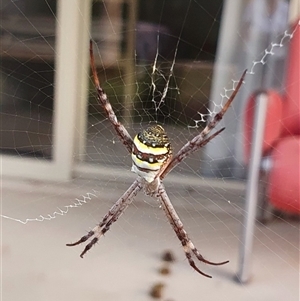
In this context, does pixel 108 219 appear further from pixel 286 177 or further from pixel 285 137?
pixel 285 137

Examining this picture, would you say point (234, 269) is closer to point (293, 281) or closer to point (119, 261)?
point (293, 281)

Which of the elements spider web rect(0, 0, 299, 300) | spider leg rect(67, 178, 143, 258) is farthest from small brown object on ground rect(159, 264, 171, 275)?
spider leg rect(67, 178, 143, 258)

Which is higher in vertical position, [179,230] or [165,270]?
[179,230]

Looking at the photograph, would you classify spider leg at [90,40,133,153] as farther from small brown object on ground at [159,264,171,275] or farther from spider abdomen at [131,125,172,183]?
small brown object on ground at [159,264,171,275]

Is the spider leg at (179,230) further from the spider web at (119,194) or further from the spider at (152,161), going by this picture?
the spider web at (119,194)

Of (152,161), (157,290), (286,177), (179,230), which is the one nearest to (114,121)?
(152,161)

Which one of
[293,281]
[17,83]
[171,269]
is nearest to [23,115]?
[17,83]
